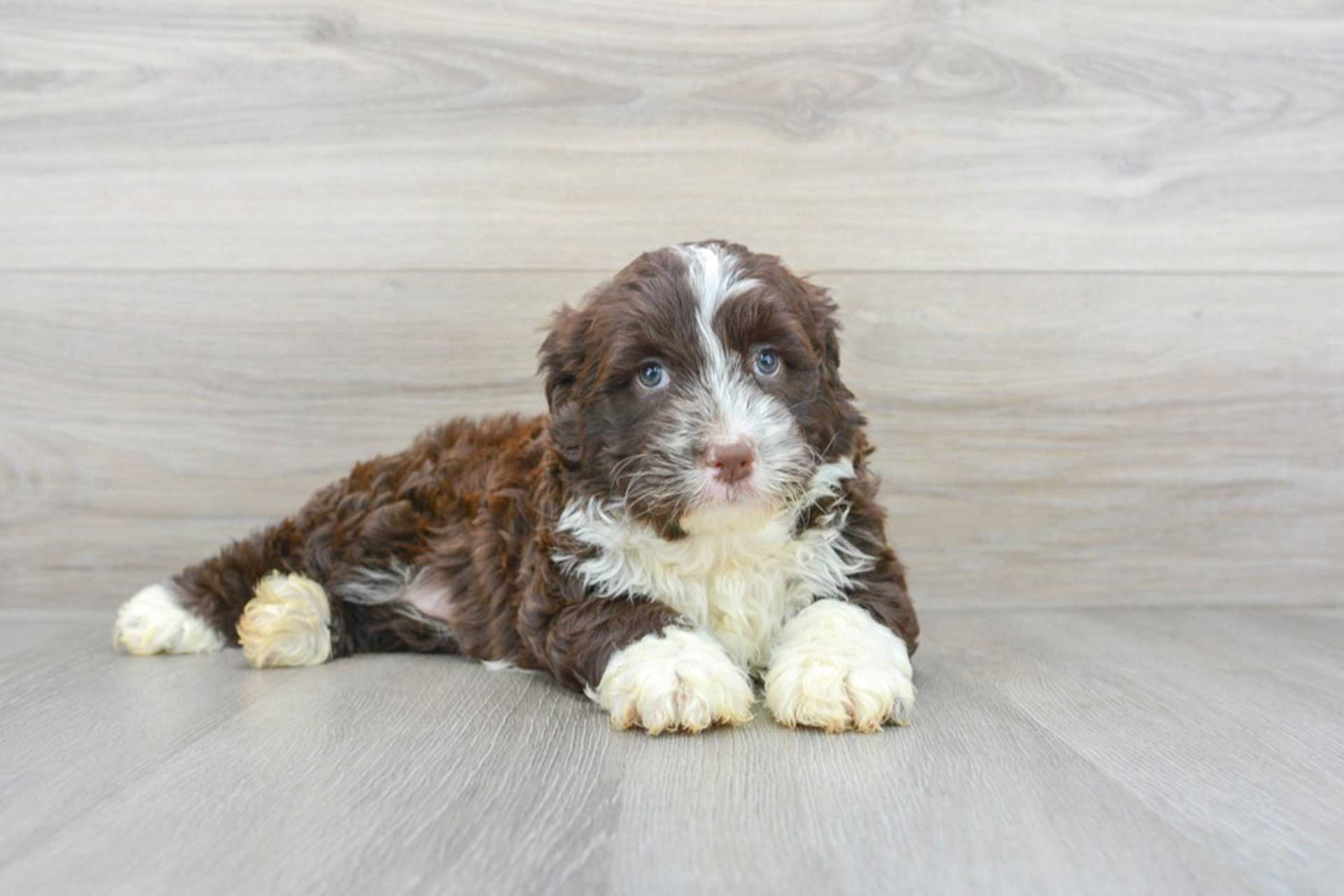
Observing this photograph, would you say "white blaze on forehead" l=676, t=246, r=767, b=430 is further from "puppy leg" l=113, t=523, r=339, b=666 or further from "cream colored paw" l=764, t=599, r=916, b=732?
"puppy leg" l=113, t=523, r=339, b=666

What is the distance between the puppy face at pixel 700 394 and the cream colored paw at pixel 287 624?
890 millimetres

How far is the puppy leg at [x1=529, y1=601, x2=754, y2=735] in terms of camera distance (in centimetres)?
224

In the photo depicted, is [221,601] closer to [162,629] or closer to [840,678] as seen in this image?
[162,629]

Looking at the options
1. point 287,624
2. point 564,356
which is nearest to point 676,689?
point 564,356

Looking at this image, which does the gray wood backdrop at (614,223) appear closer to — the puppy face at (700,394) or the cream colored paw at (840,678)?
the puppy face at (700,394)

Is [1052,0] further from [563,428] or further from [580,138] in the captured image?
[563,428]

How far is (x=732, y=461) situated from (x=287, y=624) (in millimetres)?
1301

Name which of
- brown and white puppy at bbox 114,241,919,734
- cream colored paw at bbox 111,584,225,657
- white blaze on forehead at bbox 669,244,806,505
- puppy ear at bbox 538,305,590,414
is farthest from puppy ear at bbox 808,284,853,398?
cream colored paw at bbox 111,584,225,657

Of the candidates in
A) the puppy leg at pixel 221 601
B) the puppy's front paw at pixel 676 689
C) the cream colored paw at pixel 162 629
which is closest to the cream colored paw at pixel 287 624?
the puppy leg at pixel 221 601

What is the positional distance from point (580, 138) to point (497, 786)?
2.38 meters

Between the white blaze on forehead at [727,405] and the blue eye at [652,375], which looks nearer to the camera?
the white blaze on forehead at [727,405]

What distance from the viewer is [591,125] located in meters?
3.83

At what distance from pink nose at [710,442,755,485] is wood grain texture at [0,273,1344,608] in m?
1.62

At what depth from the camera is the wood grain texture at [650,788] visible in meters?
1.58
